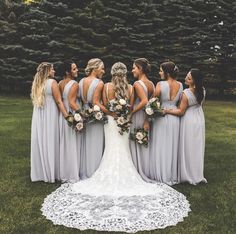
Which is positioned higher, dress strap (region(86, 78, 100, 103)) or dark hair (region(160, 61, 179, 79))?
dark hair (region(160, 61, 179, 79))

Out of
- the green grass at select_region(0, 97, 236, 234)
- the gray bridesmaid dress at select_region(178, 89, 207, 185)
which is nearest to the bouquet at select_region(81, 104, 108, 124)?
the green grass at select_region(0, 97, 236, 234)

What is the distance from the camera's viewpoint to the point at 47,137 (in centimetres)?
743

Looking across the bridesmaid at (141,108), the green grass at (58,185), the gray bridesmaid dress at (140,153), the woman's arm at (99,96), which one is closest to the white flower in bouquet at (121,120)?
the woman's arm at (99,96)

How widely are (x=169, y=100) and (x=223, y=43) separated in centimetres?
2203

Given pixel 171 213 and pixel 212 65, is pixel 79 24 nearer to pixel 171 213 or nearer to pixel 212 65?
pixel 212 65

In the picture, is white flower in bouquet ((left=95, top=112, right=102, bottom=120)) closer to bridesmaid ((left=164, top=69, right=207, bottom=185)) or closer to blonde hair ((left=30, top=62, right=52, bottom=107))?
blonde hair ((left=30, top=62, right=52, bottom=107))

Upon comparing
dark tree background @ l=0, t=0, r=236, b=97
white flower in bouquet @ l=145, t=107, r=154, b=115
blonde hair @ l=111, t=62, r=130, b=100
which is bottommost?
white flower in bouquet @ l=145, t=107, r=154, b=115

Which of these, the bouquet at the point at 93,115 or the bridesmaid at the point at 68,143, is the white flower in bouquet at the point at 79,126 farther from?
the bridesmaid at the point at 68,143

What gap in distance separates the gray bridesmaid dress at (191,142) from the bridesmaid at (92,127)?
4.80 feet

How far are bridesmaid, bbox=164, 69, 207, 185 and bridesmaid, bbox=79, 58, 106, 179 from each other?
1266mm

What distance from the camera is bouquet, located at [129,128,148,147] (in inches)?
286

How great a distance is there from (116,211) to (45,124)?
2.41 metres

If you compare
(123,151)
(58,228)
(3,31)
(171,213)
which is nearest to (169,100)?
(123,151)

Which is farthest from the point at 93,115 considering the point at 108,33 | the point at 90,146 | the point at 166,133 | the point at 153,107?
the point at 108,33
